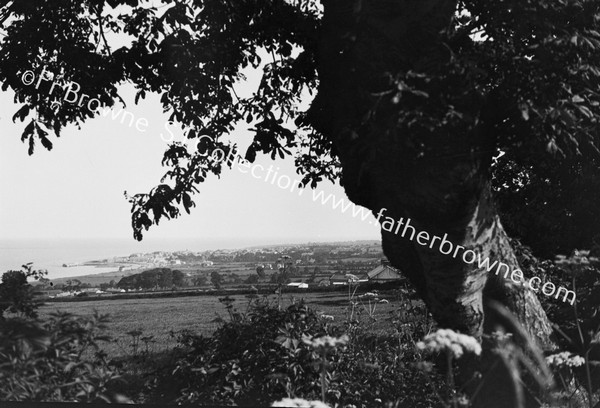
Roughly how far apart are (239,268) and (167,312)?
24.2 inches

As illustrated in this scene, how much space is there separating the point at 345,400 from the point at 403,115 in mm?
1978

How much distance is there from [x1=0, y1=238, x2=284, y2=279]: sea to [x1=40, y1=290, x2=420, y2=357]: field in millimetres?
314

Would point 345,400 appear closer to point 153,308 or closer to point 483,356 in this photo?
point 483,356

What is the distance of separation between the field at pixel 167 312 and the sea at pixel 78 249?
1.03ft

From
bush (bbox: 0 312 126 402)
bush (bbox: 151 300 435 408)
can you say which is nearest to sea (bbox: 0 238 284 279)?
bush (bbox: 151 300 435 408)

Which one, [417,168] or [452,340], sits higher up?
[417,168]

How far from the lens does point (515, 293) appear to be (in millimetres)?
3918

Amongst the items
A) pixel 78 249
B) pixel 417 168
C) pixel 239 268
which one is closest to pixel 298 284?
pixel 239 268

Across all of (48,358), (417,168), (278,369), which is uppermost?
(417,168)

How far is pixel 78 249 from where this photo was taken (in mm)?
4258

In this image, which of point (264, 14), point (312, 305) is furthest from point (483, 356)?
point (264, 14)

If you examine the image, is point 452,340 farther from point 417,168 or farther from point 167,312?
point 167,312

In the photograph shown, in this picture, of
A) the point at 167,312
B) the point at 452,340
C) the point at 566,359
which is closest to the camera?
the point at 452,340

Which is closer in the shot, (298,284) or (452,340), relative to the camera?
(452,340)
